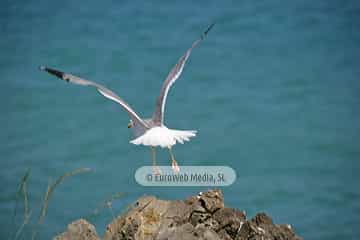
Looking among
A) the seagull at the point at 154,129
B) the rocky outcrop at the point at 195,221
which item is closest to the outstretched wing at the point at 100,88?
the seagull at the point at 154,129

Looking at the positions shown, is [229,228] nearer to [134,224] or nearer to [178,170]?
[134,224]

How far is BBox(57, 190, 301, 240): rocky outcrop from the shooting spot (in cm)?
256

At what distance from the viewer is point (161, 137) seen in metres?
3.24

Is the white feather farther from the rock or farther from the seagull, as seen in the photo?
the rock

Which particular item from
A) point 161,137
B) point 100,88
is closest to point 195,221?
point 161,137

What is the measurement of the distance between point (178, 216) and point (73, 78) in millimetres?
871

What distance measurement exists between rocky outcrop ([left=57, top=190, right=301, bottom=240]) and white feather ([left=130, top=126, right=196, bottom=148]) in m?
0.44

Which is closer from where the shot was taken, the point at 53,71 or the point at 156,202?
the point at 156,202

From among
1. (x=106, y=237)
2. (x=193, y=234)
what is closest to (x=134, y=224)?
(x=106, y=237)

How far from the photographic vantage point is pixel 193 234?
7.68 ft

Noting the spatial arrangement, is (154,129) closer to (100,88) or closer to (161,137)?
(161,137)

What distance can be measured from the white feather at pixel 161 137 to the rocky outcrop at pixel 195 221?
0.44m

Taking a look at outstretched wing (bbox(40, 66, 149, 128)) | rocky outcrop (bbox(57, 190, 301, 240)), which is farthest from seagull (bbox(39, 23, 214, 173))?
rocky outcrop (bbox(57, 190, 301, 240))

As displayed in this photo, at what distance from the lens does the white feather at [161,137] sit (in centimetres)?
318
